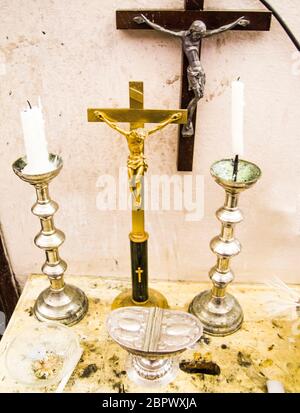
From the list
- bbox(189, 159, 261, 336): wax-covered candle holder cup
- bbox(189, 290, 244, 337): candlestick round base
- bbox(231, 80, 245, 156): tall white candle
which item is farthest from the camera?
bbox(189, 290, 244, 337): candlestick round base

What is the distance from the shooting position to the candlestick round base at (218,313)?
3.17ft

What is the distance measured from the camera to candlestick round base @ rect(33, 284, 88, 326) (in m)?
0.99

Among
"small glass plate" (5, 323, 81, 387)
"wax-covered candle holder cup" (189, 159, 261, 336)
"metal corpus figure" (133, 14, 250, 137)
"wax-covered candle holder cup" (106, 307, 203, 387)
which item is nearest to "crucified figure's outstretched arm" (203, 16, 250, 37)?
"metal corpus figure" (133, 14, 250, 137)

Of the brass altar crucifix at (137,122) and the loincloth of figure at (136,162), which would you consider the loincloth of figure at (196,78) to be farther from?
the loincloth of figure at (136,162)

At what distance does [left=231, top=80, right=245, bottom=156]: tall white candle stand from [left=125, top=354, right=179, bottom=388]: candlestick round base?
0.44 m

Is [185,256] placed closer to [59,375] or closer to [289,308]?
[289,308]

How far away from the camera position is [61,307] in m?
1.00

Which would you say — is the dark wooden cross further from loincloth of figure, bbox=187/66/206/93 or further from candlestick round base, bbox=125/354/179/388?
candlestick round base, bbox=125/354/179/388

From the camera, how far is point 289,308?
1041mm

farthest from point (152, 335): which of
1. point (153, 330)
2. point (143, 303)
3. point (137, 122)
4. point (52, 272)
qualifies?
point (137, 122)

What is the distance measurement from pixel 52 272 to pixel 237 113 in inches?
20.2

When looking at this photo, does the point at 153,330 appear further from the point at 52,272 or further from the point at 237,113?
the point at 237,113

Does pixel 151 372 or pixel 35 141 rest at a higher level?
pixel 35 141
